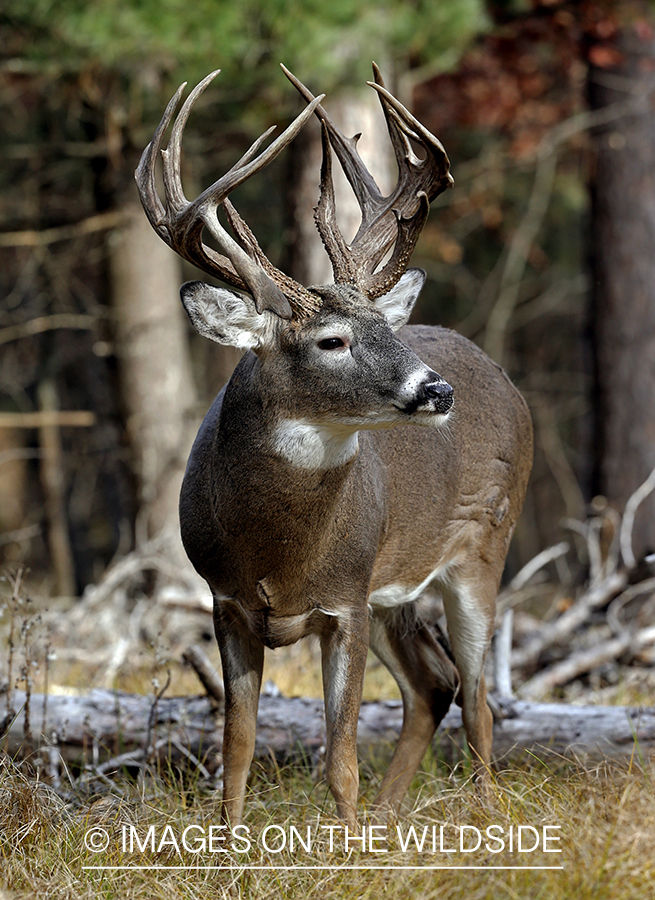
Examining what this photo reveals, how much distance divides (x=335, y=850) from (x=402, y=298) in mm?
1926

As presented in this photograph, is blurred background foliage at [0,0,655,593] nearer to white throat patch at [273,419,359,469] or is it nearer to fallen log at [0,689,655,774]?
fallen log at [0,689,655,774]

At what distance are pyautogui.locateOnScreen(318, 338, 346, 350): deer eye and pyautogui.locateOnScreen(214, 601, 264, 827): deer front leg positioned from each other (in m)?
0.97

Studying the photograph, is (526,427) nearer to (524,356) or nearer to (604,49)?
(604,49)

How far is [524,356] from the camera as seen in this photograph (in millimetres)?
19594

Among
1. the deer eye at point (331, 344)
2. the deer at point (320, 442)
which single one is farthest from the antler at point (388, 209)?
the deer eye at point (331, 344)

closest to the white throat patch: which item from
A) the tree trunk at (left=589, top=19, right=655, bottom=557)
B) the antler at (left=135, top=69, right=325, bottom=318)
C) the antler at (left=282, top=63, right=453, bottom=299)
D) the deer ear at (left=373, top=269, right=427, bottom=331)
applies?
the antler at (left=135, top=69, right=325, bottom=318)

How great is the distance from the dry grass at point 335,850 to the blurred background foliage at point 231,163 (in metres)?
3.26

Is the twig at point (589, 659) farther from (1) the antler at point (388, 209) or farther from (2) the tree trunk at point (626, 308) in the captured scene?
(1) the antler at point (388, 209)

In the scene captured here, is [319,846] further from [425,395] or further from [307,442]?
[425,395]

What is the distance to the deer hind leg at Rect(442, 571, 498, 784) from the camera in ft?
14.3

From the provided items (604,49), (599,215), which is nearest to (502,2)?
(604,49)

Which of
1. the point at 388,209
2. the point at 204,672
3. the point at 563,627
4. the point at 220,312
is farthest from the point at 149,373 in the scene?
the point at 220,312

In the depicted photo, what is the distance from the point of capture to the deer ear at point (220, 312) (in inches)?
136

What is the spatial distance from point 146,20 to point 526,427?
3.78 m
